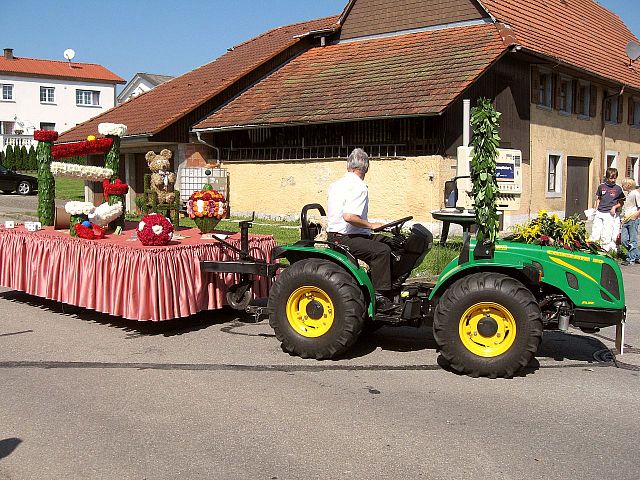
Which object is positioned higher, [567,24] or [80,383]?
[567,24]

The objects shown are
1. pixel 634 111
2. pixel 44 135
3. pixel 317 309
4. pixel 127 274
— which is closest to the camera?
pixel 317 309

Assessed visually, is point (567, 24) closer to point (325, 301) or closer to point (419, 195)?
point (419, 195)

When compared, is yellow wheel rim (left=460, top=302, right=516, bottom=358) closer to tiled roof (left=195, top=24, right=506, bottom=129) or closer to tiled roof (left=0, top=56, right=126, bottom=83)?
tiled roof (left=195, top=24, right=506, bottom=129)

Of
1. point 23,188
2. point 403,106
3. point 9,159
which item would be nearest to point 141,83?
point 9,159

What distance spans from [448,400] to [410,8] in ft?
56.6

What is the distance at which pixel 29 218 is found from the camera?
2028cm

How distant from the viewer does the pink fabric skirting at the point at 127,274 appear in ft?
23.0

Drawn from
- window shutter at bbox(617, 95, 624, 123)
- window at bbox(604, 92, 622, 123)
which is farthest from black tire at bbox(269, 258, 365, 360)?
window shutter at bbox(617, 95, 624, 123)

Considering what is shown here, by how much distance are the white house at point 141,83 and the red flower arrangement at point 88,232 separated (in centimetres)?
5181

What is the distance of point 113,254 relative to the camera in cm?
728

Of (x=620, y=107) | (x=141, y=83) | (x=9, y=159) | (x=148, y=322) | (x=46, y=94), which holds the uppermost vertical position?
(x=141, y=83)

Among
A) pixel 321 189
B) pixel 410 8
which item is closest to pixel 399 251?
pixel 321 189

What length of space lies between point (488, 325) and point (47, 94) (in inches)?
2172

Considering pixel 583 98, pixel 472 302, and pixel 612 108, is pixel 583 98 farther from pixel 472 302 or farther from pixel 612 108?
pixel 472 302
